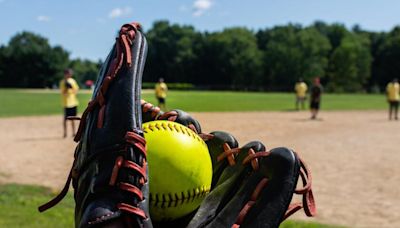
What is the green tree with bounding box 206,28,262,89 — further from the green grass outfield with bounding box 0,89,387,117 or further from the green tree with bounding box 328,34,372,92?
the green grass outfield with bounding box 0,89,387,117

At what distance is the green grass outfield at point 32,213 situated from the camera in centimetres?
524

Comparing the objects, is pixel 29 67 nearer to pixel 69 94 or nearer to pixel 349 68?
pixel 349 68

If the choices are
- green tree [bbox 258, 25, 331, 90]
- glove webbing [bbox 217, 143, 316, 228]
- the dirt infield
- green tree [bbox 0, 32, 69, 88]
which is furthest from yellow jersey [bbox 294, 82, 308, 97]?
green tree [bbox 0, 32, 69, 88]

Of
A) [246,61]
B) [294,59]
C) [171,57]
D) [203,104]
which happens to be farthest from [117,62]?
[171,57]

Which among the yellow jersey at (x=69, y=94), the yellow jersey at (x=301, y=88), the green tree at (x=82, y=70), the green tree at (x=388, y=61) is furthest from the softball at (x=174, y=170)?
the green tree at (x=82, y=70)

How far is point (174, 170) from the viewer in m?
1.76

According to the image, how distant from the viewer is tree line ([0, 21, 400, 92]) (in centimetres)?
8175

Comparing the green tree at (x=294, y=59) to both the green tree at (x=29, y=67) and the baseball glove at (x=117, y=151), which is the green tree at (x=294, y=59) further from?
the baseball glove at (x=117, y=151)

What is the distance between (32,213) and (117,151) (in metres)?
4.69

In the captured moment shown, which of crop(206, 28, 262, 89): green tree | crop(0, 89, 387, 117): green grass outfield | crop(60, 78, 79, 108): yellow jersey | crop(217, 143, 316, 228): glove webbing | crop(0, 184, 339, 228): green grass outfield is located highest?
crop(206, 28, 262, 89): green tree

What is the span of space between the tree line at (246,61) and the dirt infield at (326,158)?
220 feet

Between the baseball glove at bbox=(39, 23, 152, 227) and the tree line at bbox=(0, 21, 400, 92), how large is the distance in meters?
82.6

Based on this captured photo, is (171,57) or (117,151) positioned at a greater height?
(171,57)

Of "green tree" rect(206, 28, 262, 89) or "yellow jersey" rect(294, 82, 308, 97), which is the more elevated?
"green tree" rect(206, 28, 262, 89)
